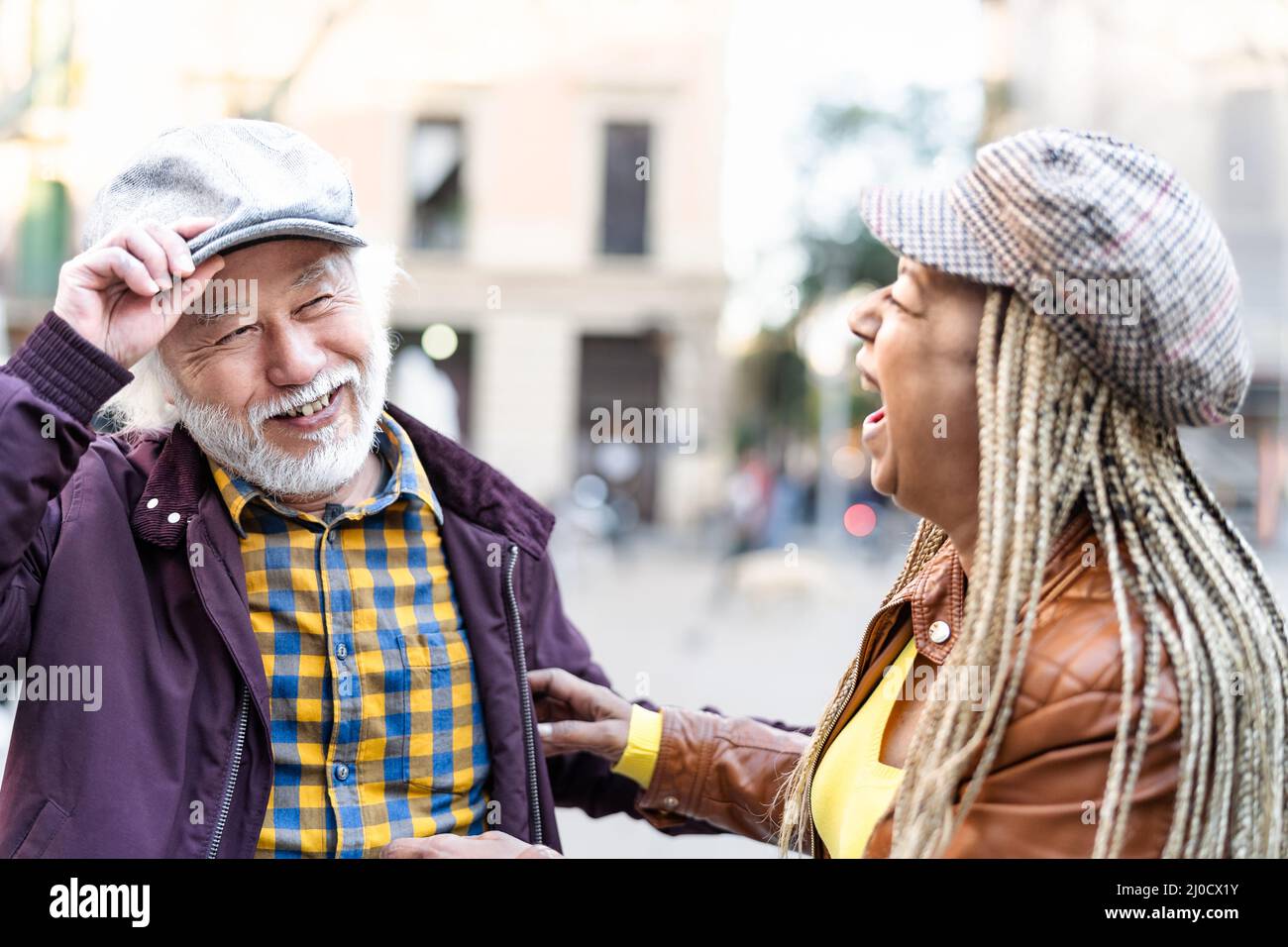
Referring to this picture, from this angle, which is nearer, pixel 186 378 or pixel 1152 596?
pixel 1152 596

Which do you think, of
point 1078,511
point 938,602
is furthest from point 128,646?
point 1078,511

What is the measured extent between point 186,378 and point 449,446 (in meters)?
0.51

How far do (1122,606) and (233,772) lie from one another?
127 centimetres

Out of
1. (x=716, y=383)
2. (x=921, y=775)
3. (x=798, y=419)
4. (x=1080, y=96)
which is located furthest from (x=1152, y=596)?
(x=798, y=419)

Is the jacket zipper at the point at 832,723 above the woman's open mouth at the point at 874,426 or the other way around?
the other way around

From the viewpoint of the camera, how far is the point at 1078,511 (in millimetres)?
1497

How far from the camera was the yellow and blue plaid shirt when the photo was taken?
6.17ft

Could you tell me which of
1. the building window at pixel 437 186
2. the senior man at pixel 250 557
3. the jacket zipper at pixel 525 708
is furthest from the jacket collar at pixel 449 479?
the building window at pixel 437 186

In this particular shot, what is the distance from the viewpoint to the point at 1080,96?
21.5 meters

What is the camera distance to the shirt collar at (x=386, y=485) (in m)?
1.95

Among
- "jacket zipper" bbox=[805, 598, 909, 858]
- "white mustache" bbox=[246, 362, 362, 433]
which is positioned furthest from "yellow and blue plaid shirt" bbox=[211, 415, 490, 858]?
"jacket zipper" bbox=[805, 598, 909, 858]

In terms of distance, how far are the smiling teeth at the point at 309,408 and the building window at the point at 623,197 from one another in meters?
19.4

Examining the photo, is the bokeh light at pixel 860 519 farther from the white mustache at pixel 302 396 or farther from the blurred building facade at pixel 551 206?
the white mustache at pixel 302 396
